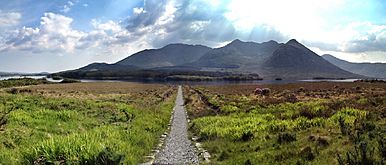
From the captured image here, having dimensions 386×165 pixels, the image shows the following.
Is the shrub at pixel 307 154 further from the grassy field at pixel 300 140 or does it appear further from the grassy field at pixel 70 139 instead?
the grassy field at pixel 70 139

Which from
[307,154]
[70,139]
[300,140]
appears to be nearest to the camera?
[307,154]

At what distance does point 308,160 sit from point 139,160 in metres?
7.58

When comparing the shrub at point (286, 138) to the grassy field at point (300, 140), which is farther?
the shrub at point (286, 138)

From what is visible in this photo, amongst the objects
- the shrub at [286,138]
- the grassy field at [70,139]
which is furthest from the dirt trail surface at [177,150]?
the shrub at [286,138]

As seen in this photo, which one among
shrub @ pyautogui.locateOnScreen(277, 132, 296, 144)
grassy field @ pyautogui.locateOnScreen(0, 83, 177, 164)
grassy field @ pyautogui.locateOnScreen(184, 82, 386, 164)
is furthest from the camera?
shrub @ pyautogui.locateOnScreen(277, 132, 296, 144)

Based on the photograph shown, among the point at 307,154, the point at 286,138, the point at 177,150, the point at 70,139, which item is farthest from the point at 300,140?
the point at 70,139

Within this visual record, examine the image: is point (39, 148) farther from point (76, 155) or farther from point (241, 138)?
point (241, 138)

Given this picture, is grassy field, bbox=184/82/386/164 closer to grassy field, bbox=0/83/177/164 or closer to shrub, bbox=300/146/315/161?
shrub, bbox=300/146/315/161

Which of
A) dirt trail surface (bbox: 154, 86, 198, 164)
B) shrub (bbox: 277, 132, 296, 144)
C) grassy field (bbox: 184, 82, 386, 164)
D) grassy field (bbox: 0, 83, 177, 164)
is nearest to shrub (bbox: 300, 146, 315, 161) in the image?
grassy field (bbox: 184, 82, 386, 164)

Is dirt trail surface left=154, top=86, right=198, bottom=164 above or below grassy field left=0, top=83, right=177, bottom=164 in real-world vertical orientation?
below

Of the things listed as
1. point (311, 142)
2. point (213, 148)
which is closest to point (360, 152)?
point (311, 142)

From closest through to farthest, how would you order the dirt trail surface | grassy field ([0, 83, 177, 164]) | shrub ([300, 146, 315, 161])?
grassy field ([0, 83, 177, 164]) < shrub ([300, 146, 315, 161]) < the dirt trail surface

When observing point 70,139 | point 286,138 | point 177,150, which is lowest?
point 177,150

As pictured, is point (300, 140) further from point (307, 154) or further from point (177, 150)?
point (177, 150)
